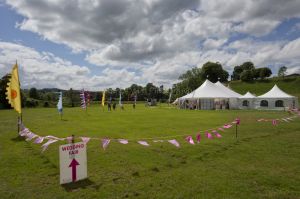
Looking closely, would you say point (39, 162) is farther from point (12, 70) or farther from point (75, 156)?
point (12, 70)

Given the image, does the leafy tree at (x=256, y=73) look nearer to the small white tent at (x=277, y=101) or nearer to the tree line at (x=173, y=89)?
the tree line at (x=173, y=89)

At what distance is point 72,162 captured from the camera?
5402 mm

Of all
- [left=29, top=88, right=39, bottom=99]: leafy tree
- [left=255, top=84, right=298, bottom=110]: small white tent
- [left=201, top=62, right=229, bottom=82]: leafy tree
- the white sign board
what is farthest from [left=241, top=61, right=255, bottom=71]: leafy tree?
the white sign board

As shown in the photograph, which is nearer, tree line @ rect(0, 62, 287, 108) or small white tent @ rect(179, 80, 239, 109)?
small white tent @ rect(179, 80, 239, 109)

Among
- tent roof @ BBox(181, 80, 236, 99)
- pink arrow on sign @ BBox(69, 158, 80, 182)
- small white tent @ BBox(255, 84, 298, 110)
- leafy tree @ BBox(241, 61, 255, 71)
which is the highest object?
leafy tree @ BBox(241, 61, 255, 71)

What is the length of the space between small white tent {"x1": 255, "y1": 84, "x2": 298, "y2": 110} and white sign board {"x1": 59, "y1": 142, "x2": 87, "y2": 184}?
121ft

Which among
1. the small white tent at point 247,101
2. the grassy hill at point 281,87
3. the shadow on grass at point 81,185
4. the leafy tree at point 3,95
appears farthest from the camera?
the grassy hill at point 281,87

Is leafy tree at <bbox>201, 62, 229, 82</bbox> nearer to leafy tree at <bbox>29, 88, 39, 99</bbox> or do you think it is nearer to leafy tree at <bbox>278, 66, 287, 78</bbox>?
leafy tree at <bbox>278, 66, 287, 78</bbox>

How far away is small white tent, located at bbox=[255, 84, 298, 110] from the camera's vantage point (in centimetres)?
3563

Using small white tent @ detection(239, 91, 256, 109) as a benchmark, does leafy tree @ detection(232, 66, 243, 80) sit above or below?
above

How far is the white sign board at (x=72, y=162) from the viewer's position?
523cm

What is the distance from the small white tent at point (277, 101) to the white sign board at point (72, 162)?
121 feet

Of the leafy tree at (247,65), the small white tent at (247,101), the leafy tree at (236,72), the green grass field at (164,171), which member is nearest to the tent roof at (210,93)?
the small white tent at (247,101)

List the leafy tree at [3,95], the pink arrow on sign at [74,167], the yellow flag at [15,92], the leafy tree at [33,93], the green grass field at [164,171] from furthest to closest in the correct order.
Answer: the leafy tree at [33,93] < the leafy tree at [3,95] < the yellow flag at [15,92] < the pink arrow on sign at [74,167] < the green grass field at [164,171]
